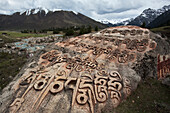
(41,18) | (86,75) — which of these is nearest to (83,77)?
(86,75)

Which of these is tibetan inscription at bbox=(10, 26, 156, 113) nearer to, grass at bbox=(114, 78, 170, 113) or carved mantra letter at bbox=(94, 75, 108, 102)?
carved mantra letter at bbox=(94, 75, 108, 102)

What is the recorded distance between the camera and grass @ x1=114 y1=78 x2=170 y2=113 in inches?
179

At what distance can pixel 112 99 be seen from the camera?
4.31 m

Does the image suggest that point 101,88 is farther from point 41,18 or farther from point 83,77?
point 41,18

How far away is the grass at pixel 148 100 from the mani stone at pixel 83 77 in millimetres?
352

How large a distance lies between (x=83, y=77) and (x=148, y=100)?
3.76m

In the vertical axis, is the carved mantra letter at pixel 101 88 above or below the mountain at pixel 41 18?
below

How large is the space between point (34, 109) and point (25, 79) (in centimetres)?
202

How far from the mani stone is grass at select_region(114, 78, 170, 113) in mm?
352

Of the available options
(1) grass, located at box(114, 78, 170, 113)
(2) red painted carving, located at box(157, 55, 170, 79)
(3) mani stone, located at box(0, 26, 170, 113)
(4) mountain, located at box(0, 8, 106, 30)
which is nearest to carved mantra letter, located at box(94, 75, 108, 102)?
(3) mani stone, located at box(0, 26, 170, 113)

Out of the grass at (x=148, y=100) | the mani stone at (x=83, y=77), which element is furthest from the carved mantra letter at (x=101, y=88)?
the grass at (x=148, y=100)

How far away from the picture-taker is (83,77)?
5.13 metres

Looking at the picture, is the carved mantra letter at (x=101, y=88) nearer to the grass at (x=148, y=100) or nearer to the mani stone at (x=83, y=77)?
the mani stone at (x=83, y=77)

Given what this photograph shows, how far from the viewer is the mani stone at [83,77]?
13.0ft
